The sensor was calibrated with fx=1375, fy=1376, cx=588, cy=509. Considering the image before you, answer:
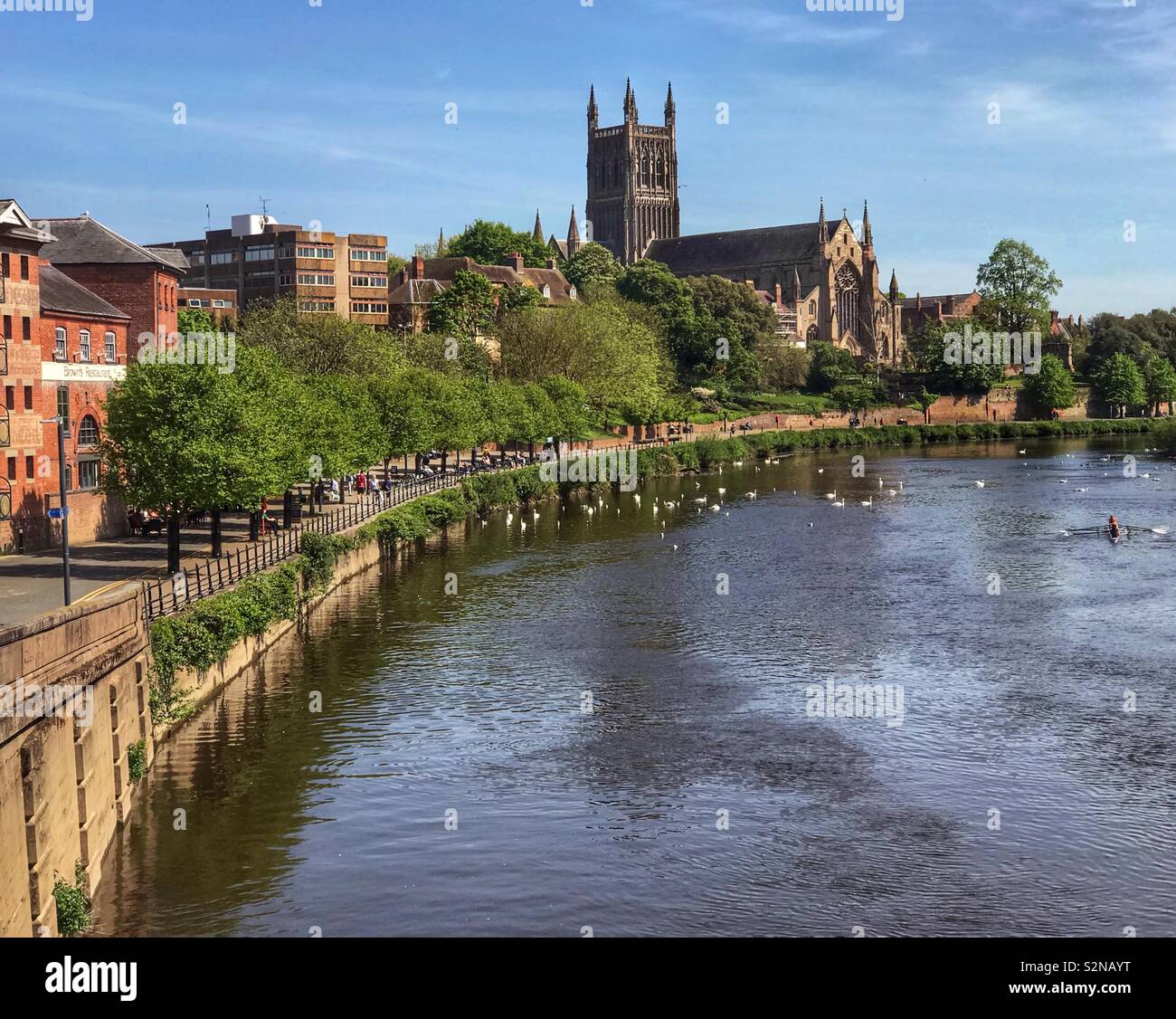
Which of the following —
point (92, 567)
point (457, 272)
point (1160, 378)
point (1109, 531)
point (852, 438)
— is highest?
point (457, 272)

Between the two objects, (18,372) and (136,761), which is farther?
(18,372)

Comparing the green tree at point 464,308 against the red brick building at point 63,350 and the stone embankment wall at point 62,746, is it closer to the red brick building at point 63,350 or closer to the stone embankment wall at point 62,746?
the red brick building at point 63,350

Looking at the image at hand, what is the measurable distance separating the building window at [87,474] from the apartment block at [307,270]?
54928 millimetres

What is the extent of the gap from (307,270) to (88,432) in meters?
61.6

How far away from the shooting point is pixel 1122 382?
531ft

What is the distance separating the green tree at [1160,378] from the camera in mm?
165000

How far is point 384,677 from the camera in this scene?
38.6 m

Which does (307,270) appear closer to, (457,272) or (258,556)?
(457,272)

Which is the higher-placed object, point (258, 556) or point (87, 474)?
point (87, 474)

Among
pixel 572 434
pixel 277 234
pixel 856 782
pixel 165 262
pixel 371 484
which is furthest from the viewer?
pixel 277 234

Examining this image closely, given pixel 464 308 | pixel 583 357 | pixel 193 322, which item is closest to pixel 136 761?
pixel 193 322

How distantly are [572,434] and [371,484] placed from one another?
3073 cm
